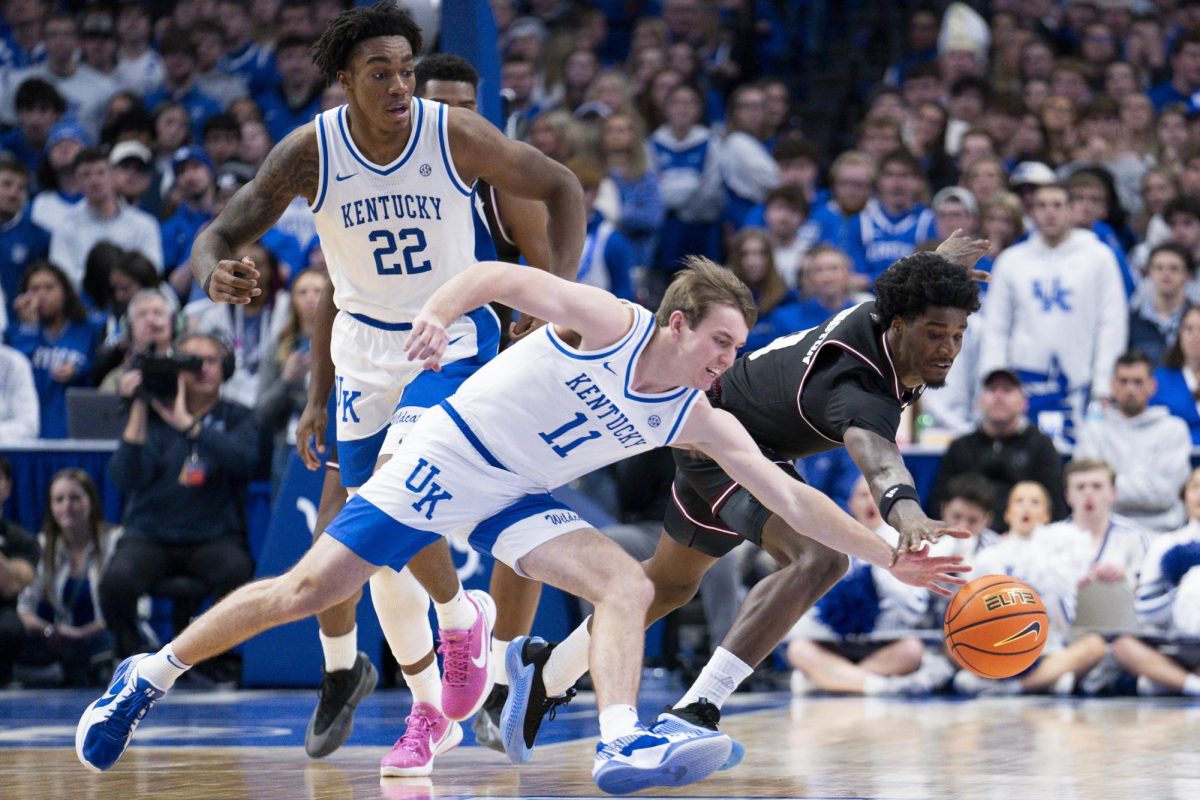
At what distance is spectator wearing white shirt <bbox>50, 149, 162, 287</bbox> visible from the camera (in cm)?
1401

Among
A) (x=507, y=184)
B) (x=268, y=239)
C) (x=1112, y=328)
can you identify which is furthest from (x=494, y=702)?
(x=268, y=239)

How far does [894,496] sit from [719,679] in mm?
1165

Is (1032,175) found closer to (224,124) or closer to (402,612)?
(224,124)

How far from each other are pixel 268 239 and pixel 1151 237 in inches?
259

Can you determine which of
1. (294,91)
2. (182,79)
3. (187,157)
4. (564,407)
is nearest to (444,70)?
(564,407)

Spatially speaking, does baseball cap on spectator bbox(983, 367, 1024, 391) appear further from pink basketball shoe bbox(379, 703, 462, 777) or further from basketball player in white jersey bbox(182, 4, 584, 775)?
pink basketball shoe bbox(379, 703, 462, 777)

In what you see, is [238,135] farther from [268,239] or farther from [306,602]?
[306,602]

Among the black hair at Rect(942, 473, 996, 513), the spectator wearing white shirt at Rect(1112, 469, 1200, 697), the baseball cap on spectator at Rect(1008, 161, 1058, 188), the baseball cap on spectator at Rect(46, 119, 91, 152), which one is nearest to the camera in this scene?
the spectator wearing white shirt at Rect(1112, 469, 1200, 697)

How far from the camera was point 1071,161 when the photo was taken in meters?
14.1

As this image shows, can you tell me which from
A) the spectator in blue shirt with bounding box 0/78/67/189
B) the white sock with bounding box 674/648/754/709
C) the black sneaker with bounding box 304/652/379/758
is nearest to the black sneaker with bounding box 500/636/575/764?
the white sock with bounding box 674/648/754/709

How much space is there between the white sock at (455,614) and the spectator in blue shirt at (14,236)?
8.54 m

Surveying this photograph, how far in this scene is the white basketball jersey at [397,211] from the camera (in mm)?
6586

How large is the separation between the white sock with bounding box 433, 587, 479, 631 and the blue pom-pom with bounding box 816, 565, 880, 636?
14.2ft

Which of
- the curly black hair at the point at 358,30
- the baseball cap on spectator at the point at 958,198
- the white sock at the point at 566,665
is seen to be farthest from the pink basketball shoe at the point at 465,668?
the baseball cap on spectator at the point at 958,198
